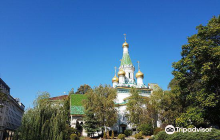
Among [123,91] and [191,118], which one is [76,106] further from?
[191,118]

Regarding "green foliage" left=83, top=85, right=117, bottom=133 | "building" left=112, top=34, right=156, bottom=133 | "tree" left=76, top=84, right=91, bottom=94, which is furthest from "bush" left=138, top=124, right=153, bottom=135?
"tree" left=76, top=84, right=91, bottom=94

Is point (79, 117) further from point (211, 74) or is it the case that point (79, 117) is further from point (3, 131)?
point (211, 74)

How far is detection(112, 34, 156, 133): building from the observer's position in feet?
120

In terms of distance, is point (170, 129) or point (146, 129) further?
point (146, 129)

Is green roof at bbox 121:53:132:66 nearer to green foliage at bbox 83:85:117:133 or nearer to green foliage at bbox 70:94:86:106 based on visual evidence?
green foliage at bbox 70:94:86:106

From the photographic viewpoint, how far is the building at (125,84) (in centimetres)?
3653

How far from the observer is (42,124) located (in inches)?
696

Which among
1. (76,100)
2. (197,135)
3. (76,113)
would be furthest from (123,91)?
(197,135)

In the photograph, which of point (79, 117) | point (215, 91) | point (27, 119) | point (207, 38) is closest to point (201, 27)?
point (207, 38)

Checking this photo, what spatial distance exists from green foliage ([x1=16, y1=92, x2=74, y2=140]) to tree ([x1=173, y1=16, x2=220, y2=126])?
1268 cm

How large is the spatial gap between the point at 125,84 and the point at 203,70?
29.5 m

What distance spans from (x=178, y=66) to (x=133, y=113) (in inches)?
529

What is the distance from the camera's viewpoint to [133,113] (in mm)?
31656

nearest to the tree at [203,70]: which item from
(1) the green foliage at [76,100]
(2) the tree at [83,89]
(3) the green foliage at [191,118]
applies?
(3) the green foliage at [191,118]
